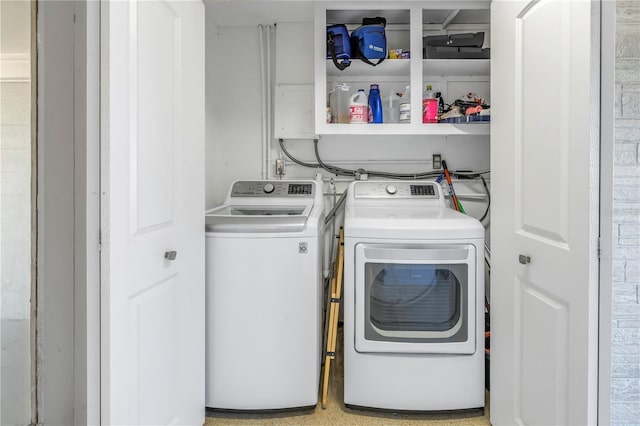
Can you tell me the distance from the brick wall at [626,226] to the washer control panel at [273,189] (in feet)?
4.68

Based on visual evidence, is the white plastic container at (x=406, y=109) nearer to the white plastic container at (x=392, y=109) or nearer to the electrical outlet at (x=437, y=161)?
the white plastic container at (x=392, y=109)

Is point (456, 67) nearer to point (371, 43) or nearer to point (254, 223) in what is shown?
point (371, 43)

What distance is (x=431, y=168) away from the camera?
251cm

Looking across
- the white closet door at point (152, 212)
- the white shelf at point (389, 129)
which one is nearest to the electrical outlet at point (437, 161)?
the white shelf at point (389, 129)

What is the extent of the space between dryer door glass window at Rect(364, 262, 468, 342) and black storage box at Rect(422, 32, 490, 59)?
130cm

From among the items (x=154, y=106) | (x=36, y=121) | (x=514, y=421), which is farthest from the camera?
(x=514, y=421)

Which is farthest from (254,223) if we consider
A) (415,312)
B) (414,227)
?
(415,312)

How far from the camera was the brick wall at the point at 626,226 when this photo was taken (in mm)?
1055

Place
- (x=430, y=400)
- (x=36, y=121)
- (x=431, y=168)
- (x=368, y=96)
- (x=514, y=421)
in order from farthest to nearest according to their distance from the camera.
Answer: (x=431, y=168) < (x=368, y=96) < (x=430, y=400) < (x=514, y=421) < (x=36, y=121)

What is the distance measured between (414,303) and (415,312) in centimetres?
4

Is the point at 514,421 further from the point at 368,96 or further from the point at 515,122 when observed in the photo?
the point at 368,96

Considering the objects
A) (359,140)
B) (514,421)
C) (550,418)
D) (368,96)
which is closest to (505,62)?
(368,96)

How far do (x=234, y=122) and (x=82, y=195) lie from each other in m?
1.68

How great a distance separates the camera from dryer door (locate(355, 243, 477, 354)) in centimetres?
170
